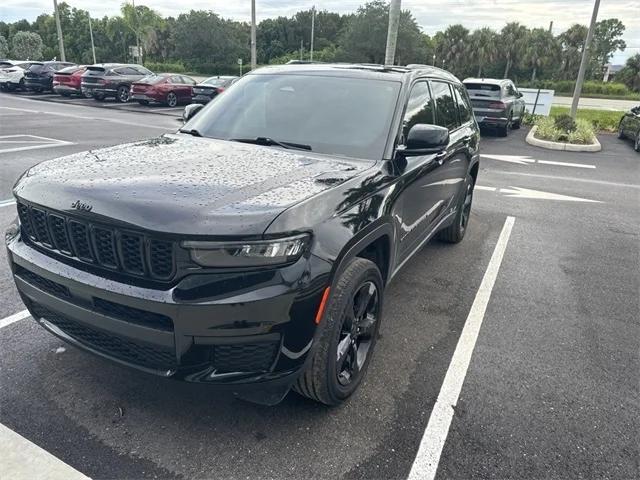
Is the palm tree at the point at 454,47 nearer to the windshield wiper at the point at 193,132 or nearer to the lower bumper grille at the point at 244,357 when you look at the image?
the windshield wiper at the point at 193,132

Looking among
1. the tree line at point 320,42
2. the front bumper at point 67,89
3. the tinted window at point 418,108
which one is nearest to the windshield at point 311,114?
the tinted window at point 418,108

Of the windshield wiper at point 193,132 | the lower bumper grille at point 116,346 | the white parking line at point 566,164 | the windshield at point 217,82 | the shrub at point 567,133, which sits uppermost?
the windshield wiper at point 193,132

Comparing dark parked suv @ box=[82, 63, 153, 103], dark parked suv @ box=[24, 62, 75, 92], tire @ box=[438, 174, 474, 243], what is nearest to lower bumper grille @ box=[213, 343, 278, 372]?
tire @ box=[438, 174, 474, 243]

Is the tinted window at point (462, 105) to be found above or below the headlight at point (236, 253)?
above

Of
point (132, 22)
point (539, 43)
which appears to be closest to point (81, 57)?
point (132, 22)

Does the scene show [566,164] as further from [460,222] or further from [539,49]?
[539,49]

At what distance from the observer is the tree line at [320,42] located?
51656 mm

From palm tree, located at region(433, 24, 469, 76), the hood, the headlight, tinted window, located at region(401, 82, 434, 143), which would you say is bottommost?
the headlight

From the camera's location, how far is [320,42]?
284 ft

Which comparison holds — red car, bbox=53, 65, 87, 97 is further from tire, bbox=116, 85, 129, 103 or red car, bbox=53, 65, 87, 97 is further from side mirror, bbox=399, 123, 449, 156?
side mirror, bbox=399, 123, 449, 156

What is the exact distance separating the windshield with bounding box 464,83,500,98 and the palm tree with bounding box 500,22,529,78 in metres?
42.1

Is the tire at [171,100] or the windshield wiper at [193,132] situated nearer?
the windshield wiper at [193,132]

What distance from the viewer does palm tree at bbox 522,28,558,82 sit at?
5084cm

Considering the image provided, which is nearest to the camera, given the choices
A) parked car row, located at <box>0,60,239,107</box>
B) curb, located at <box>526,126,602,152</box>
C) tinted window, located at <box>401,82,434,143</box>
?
tinted window, located at <box>401,82,434,143</box>
